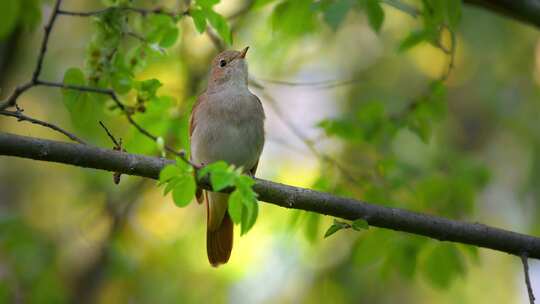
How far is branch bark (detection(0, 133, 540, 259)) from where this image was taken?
3.48 m

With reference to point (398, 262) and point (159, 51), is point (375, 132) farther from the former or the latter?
point (159, 51)

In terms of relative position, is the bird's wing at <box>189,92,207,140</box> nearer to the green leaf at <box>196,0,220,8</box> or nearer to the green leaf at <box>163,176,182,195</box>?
the green leaf at <box>196,0,220,8</box>

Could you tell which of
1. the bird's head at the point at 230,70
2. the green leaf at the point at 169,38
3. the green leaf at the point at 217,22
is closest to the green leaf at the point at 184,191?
the green leaf at the point at 217,22

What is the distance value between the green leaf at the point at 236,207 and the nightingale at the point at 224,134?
211 cm

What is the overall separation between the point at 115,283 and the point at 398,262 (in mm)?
4528

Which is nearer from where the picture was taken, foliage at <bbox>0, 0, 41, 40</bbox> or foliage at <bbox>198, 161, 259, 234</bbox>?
foliage at <bbox>198, 161, 259, 234</bbox>

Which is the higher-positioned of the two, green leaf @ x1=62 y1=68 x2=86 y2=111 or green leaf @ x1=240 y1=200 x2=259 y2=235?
green leaf @ x1=62 y1=68 x2=86 y2=111

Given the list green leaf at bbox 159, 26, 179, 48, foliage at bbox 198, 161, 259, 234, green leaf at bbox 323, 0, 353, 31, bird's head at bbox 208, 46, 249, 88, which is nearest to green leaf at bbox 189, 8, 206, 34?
green leaf at bbox 159, 26, 179, 48

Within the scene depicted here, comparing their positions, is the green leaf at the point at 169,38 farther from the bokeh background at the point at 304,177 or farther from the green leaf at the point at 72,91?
the bokeh background at the point at 304,177

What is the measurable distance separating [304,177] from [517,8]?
15.3ft

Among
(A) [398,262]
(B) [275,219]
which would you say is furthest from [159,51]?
(B) [275,219]

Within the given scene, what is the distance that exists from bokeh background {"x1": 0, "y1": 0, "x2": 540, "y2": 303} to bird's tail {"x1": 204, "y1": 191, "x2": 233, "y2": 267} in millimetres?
584

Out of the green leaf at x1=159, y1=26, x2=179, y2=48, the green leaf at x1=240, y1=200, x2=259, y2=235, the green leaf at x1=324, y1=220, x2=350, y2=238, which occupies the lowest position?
the green leaf at x1=324, y1=220, x2=350, y2=238

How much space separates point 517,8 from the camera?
16.7 ft
